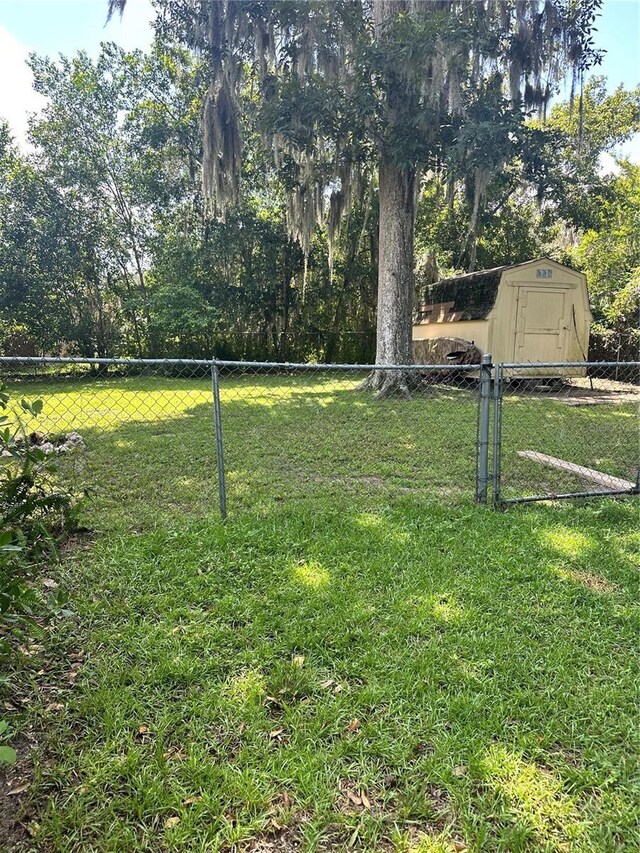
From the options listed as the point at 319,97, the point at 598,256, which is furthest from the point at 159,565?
the point at 598,256

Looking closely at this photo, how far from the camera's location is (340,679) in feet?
5.93

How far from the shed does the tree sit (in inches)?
84.8

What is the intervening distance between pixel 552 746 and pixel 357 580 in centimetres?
113

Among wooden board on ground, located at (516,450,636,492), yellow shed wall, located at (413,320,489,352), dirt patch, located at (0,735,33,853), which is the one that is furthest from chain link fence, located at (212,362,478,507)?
dirt patch, located at (0,735,33,853)

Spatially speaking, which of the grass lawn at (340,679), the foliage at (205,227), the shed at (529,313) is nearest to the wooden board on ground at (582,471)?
the grass lawn at (340,679)

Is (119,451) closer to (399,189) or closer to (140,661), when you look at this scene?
(140,661)

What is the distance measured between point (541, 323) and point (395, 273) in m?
3.73

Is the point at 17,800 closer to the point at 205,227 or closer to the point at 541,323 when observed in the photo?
the point at 541,323

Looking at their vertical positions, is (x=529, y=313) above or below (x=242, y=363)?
above

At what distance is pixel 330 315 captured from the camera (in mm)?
16219

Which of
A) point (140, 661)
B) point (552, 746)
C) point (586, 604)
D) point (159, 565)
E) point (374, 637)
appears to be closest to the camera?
point (552, 746)

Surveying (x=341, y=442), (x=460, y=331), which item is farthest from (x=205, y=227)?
(x=341, y=442)

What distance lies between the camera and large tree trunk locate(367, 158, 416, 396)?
8.77 m

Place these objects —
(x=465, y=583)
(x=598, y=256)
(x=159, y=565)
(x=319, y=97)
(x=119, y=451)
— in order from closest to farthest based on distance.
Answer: (x=465, y=583) → (x=159, y=565) → (x=119, y=451) → (x=319, y=97) → (x=598, y=256)
